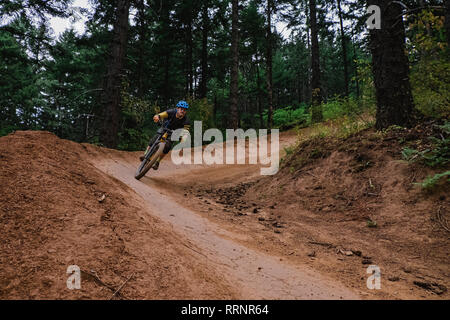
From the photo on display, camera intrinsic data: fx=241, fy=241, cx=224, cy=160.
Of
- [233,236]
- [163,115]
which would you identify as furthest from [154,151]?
[233,236]

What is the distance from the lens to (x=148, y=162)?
6.64 metres

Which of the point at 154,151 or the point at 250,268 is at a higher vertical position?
the point at 154,151

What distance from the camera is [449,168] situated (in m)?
3.62

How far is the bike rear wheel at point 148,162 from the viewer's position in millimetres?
6422

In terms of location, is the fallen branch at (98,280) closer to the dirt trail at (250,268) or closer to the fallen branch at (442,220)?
the dirt trail at (250,268)

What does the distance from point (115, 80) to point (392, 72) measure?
9.50m

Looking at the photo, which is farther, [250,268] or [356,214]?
[356,214]

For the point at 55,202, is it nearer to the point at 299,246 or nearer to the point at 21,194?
the point at 21,194

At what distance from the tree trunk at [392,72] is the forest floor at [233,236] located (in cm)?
50

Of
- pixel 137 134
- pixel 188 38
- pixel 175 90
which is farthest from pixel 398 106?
pixel 175 90

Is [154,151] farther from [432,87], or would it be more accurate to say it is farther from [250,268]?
[432,87]

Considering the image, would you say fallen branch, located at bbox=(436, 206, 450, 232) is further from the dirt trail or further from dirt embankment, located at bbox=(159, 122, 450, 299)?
the dirt trail

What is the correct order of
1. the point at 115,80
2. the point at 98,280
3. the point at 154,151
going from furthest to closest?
1. the point at 115,80
2. the point at 154,151
3. the point at 98,280

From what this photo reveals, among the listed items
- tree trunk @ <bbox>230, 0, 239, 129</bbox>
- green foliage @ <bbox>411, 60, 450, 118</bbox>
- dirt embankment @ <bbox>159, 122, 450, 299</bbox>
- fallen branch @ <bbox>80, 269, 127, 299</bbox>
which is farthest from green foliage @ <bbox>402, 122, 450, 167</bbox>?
tree trunk @ <bbox>230, 0, 239, 129</bbox>
